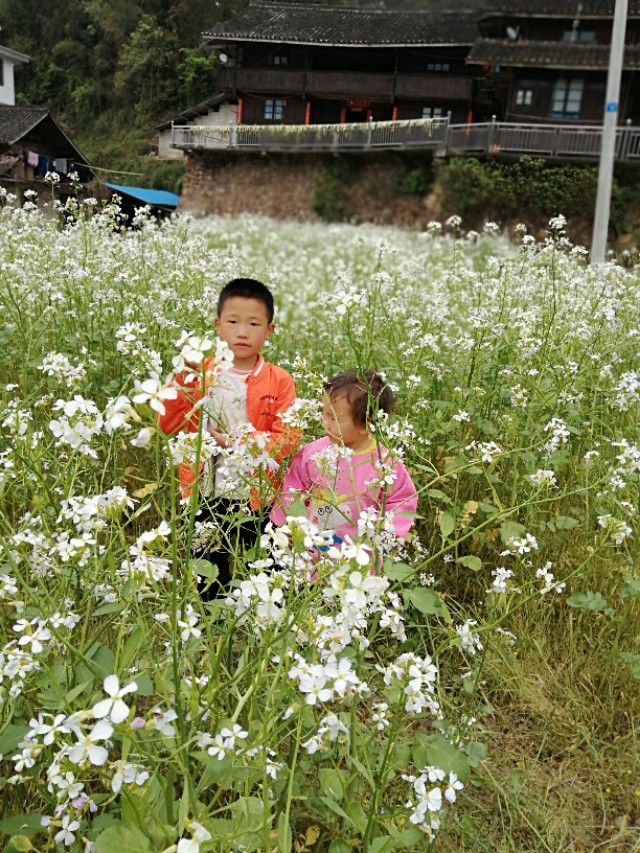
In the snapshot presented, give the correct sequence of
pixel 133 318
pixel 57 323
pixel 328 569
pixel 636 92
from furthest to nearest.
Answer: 1. pixel 636 92
2. pixel 57 323
3. pixel 133 318
4. pixel 328 569

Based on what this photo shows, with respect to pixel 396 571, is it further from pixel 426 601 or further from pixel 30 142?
pixel 30 142

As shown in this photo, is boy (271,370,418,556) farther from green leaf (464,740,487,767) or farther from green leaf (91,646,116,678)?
green leaf (91,646,116,678)

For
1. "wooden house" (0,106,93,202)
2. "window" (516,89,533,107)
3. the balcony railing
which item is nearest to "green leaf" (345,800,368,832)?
"wooden house" (0,106,93,202)

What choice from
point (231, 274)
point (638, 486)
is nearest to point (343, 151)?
point (231, 274)

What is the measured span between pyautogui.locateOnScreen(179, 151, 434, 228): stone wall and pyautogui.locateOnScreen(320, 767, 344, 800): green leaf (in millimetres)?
20431

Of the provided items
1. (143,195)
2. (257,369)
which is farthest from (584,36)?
(257,369)

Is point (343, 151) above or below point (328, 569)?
above

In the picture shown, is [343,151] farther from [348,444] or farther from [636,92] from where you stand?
[348,444]

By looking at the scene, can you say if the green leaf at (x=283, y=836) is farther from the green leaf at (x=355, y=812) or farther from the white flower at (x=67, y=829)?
the white flower at (x=67, y=829)

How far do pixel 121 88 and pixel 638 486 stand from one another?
1181cm

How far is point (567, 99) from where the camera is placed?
2073 cm

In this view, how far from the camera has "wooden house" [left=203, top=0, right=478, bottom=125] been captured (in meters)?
23.7

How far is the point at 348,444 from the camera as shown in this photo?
243 centimetres

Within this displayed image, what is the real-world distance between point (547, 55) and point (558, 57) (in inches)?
13.0
